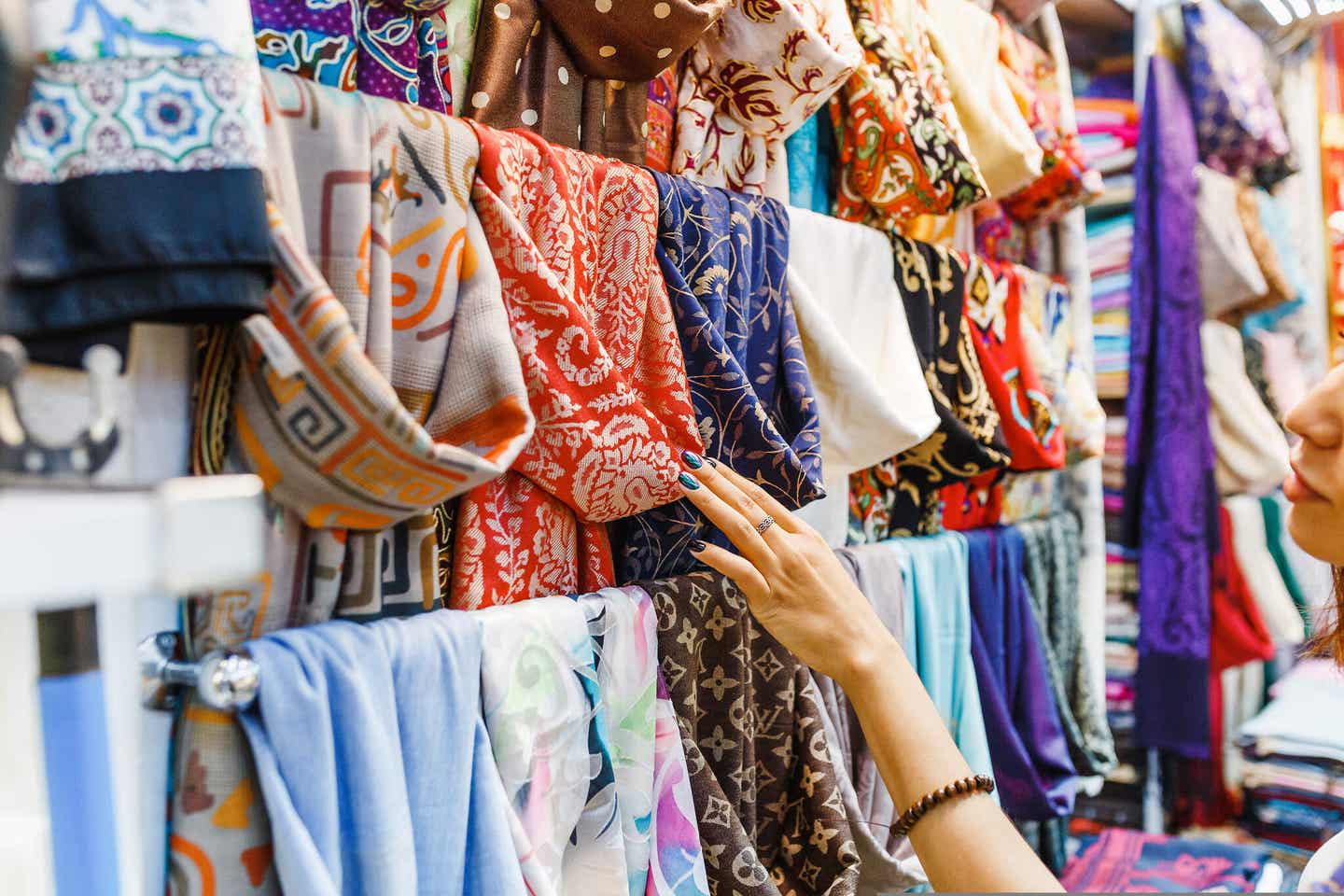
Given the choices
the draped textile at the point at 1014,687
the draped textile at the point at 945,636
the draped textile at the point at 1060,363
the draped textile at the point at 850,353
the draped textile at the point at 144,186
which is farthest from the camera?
the draped textile at the point at 1060,363

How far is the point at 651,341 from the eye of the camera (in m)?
0.84

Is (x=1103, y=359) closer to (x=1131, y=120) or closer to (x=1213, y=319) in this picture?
(x=1213, y=319)

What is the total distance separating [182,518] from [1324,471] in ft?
2.51

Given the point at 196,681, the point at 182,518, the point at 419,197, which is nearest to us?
the point at 182,518

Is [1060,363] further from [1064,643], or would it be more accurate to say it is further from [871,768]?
[871,768]

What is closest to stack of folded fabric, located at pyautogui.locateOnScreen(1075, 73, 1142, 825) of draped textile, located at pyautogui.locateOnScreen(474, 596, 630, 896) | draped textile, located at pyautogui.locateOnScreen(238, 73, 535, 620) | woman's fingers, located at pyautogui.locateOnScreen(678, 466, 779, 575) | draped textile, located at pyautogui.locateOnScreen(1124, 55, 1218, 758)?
draped textile, located at pyautogui.locateOnScreen(1124, 55, 1218, 758)

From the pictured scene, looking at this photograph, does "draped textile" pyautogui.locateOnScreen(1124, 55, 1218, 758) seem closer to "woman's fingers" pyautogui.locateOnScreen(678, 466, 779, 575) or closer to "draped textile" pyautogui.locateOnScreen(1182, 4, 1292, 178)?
"draped textile" pyautogui.locateOnScreen(1182, 4, 1292, 178)

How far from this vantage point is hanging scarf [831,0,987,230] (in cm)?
111

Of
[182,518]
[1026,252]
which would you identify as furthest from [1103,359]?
[182,518]

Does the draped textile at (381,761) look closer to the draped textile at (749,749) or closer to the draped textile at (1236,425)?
the draped textile at (749,749)

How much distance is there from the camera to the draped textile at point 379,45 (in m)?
0.64

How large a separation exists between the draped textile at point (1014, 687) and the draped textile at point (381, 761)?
2.56ft

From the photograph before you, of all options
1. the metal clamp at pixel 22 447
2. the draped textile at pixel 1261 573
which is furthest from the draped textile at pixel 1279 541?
the metal clamp at pixel 22 447

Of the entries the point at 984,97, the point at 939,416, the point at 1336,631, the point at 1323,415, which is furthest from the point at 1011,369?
the point at 1323,415
